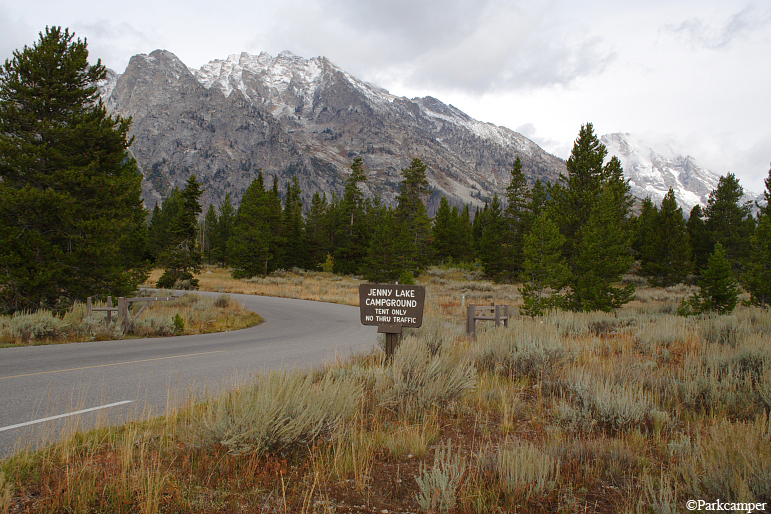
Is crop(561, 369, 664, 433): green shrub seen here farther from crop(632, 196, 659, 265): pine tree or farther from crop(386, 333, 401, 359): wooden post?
crop(632, 196, 659, 265): pine tree

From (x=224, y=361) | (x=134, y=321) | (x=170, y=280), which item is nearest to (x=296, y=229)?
(x=170, y=280)

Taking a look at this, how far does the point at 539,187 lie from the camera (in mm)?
43000

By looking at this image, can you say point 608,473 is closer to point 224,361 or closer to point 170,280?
point 224,361

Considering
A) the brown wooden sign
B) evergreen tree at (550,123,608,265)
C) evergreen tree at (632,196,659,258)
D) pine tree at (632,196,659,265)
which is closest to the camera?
the brown wooden sign

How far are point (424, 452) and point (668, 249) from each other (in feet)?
155

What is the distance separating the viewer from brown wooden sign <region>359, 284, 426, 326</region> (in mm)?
6625

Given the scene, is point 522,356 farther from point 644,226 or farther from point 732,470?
point 644,226

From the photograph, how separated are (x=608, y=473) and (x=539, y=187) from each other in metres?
43.2

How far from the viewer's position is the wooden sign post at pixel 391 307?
6.63 meters

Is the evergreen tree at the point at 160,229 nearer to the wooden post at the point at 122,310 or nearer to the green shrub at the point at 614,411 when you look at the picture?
the wooden post at the point at 122,310

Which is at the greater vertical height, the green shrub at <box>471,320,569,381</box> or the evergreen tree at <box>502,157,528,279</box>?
the evergreen tree at <box>502,157,528,279</box>

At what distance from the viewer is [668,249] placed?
135ft

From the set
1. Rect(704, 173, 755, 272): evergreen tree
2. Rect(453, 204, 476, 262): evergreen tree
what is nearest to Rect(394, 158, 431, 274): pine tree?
Rect(453, 204, 476, 262): evergreen tree

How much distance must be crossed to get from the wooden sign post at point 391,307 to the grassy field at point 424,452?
2.83 feet
